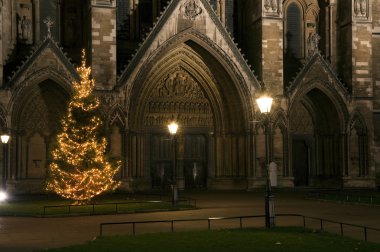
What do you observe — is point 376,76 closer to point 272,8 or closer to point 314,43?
point 314,43

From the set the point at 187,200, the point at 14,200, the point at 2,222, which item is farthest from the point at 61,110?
the point at 2,222

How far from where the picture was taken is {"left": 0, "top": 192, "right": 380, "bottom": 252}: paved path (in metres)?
18.6

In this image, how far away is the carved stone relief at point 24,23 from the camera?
3931cm

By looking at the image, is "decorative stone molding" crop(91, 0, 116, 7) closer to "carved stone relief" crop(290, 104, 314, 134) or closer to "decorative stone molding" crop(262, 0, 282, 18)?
"decorative stone molding" crop(262, 0, 282, 18)

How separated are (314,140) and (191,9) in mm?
12376

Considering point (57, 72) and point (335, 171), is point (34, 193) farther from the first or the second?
point (335, 171)

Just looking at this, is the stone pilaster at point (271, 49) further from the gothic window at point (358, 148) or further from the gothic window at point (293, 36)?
the gothic window at point (358, 148)

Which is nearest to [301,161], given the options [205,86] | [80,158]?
[205,86]

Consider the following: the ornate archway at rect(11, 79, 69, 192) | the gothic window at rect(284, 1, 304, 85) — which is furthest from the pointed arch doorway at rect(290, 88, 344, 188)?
the ornate archway at rect(11, 79, 69, 192)

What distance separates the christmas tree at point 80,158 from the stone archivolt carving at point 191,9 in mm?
10716

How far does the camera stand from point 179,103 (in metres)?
41.6

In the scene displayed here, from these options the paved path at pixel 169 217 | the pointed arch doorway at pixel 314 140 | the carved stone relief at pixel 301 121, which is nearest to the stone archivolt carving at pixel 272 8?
the pointed arch doorway at pixel 314 140

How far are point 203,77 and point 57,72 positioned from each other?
948 centimetres

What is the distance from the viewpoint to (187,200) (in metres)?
30.6
